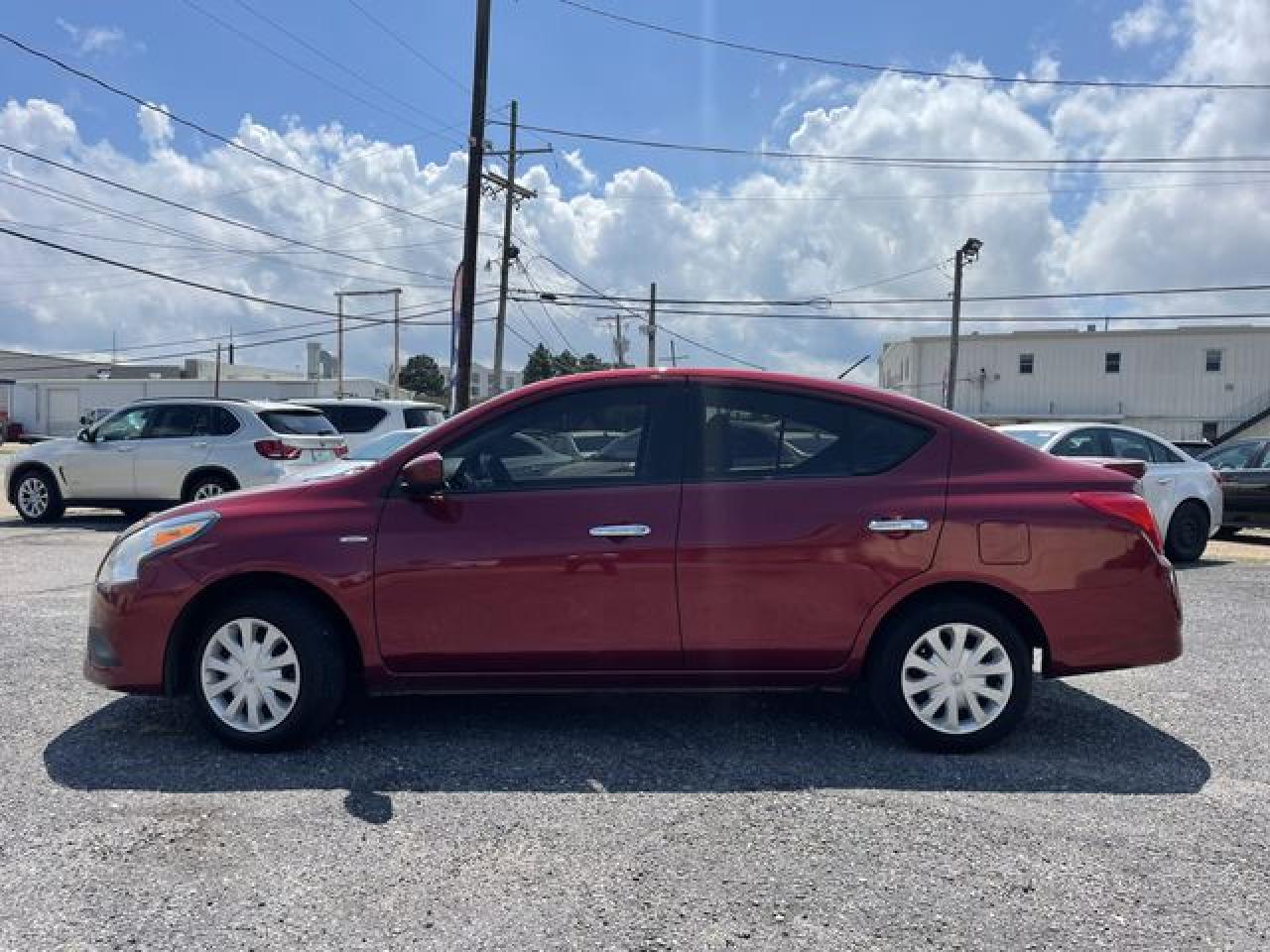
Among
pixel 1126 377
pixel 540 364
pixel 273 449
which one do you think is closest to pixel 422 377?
pixel 540 364

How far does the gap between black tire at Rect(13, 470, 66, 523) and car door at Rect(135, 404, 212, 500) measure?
1.40m

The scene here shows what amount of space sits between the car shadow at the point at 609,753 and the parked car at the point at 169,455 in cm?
707

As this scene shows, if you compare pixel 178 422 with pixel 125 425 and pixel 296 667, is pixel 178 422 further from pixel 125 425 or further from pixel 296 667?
pixel 296 667

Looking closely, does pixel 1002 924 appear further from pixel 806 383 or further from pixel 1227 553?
pixel 1227 553

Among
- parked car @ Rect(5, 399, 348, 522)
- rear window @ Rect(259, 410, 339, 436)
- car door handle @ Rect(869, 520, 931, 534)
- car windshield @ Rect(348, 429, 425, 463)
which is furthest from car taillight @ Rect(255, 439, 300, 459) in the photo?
car door handle @ Rect(869, 520, 931, 534)

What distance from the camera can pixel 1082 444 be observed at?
30.7 ft

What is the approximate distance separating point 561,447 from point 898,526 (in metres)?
1.50

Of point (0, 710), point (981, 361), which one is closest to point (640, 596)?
point (0, 710)

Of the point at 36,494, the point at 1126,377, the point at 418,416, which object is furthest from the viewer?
the point at 1126,377

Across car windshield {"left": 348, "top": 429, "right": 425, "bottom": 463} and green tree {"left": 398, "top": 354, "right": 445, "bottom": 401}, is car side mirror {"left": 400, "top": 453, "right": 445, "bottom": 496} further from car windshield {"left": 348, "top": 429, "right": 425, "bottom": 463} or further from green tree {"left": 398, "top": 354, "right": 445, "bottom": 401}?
green tree {"left": 398, "top": 354, "right": 445, "bottom": 401}

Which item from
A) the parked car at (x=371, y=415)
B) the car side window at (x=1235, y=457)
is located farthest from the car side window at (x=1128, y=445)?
the parked car at (x=371, y=415)

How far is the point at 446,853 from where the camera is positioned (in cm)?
322

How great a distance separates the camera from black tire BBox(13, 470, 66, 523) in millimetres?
12297

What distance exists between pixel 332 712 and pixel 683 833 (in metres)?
1.65
